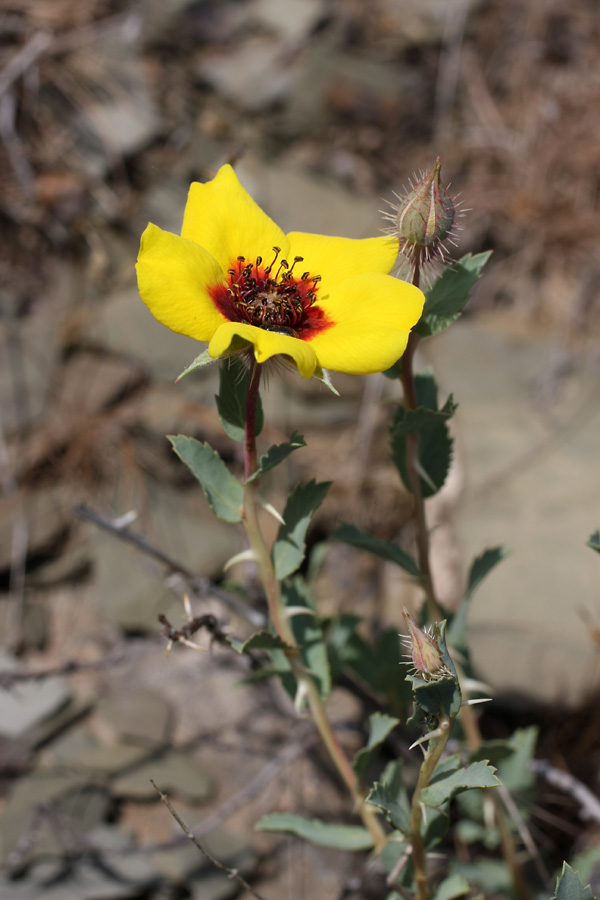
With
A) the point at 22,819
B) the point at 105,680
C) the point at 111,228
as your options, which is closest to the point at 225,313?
the point at 22,819

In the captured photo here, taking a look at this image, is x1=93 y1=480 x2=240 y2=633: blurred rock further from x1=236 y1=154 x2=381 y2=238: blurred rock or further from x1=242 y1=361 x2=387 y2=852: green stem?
x1=236 y1=154 x2=381 y2=238: blurred rock

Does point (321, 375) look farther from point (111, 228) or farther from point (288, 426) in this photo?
point (111, 228)

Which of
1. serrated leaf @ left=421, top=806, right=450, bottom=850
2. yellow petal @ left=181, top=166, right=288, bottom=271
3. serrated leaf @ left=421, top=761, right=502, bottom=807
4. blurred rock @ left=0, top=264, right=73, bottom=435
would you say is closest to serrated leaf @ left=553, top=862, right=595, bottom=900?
serrated leaf @ left=421, top=761, right=502, bottom=807

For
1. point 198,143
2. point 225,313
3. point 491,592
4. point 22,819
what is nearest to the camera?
point 225,313

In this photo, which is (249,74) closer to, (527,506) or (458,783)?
(527,506)

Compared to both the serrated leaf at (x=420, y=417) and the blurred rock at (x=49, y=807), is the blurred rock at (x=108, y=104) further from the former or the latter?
the serrated leaf at (x=420, y=417)
